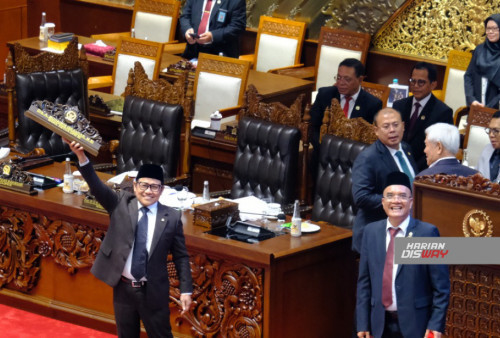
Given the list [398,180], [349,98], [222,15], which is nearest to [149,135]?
[349,98]

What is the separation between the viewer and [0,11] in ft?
32.6

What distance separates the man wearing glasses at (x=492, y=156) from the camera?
5207 millimetres

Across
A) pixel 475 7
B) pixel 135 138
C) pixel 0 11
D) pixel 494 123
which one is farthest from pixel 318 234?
pixel 0 11

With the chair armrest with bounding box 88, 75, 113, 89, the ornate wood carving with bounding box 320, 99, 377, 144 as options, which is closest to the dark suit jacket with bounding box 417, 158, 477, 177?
the ornate wood carving with bounding box 320, 99, 377, 144

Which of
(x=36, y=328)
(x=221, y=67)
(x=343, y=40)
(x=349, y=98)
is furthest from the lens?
(x=343, y=40)

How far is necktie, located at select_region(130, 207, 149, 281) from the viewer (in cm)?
385

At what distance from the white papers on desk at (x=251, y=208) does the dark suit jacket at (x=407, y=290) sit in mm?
1493

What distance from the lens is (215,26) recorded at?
26.6 feet

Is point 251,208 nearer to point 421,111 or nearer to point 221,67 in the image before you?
point 421,111

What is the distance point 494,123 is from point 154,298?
2349 millimetres

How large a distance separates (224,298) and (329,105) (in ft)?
6.11

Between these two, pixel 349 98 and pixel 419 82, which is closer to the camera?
pixel 419 82

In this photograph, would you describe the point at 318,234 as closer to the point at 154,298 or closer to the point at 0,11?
the point at 154,298

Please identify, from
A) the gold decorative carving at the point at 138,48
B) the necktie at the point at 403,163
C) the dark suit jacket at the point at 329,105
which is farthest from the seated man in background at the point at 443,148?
the gold decorative carving at the point at 138,48
